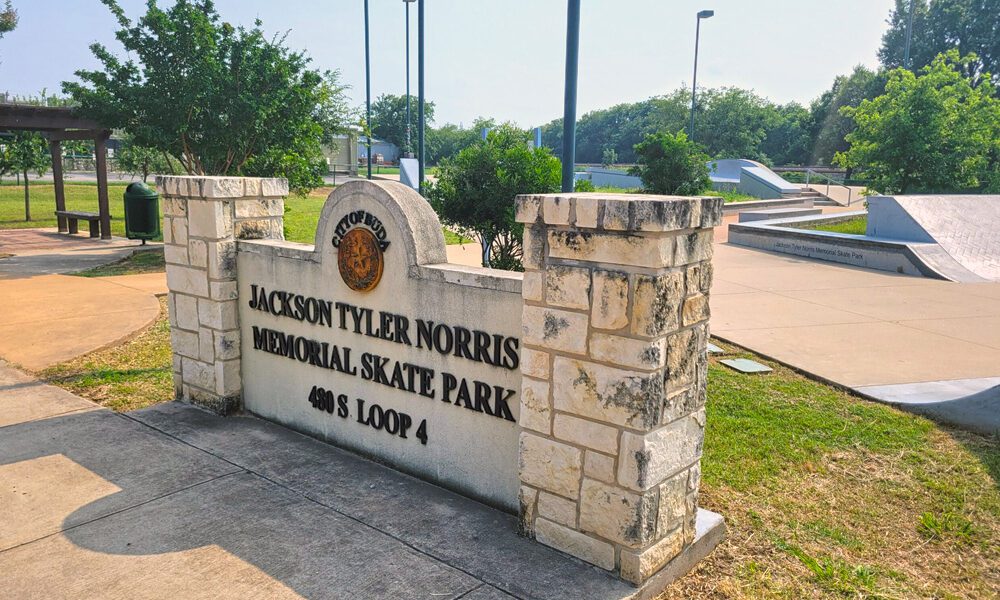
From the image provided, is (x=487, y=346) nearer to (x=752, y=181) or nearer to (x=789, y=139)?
(x=752, y=181)

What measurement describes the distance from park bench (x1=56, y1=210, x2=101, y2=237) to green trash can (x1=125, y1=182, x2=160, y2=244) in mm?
1898

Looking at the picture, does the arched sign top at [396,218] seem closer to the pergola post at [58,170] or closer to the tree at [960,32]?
the pergola post at [58,170]

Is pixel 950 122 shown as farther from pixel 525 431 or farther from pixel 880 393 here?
pixel 525 431

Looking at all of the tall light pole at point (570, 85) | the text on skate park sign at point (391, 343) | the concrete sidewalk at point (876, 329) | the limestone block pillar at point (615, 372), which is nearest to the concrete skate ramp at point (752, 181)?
the concrete sidewalk at point (876, 329)

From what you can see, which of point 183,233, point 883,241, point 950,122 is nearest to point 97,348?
point 183,233

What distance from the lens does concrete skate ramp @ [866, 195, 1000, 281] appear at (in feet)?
47.0

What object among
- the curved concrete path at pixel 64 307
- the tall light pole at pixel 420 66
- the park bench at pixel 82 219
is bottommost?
the curved concrete path at pixel 64 307

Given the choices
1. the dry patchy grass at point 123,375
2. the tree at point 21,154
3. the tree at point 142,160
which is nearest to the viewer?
the dry patchy grass at point 123,375

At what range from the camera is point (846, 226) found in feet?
62.1

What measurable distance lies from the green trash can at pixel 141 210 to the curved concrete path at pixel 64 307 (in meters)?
1.28

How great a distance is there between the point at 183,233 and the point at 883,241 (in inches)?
511

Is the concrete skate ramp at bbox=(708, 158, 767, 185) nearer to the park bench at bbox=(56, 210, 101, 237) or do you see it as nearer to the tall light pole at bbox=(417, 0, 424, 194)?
the tall light pole at bbox=(417, 0, 424, 194)

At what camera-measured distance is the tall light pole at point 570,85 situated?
26.5ft

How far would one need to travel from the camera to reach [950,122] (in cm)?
1778
